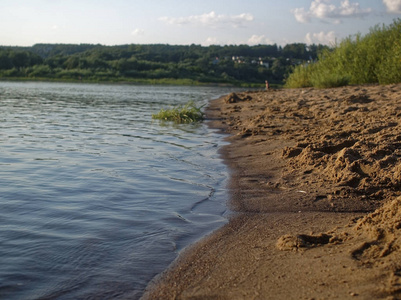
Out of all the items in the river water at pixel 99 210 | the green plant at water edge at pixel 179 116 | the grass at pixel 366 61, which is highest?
the grass at pixel 366 61

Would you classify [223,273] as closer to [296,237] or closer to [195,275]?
[195,275]

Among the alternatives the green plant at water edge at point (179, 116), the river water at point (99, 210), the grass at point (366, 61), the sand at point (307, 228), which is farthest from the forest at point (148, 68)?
the sand at point (307, 228)

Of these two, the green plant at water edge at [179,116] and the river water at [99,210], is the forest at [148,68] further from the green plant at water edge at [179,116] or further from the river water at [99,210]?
the river water at [99,210]

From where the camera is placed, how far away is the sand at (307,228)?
10.5 ft

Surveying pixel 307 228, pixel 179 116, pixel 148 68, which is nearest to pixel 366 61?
pixel 179 116

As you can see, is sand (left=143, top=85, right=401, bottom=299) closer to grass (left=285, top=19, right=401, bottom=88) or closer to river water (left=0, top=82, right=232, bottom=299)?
river water (left=0, top=82, right=232, bottom=299)

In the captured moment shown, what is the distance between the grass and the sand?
11.3m

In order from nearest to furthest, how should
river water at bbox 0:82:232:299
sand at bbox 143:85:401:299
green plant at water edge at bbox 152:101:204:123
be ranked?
sand at bbox 143:85:401:299 < river water at bbox 0:82:232:299 < green plant at water edge at bbox 152:101:204:123

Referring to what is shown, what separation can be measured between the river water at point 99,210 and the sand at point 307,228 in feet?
0.97

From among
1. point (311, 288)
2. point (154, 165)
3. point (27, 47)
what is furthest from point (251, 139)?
point (27, 47)

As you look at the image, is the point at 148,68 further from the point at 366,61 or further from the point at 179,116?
the point at 179,116

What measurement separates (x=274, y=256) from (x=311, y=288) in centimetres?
72

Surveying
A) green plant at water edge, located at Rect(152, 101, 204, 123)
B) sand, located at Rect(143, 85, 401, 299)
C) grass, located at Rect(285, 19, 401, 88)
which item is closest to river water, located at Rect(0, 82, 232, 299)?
sand, located at Rect(143, 85, 401, 299)

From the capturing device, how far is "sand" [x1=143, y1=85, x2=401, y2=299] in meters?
3.19
